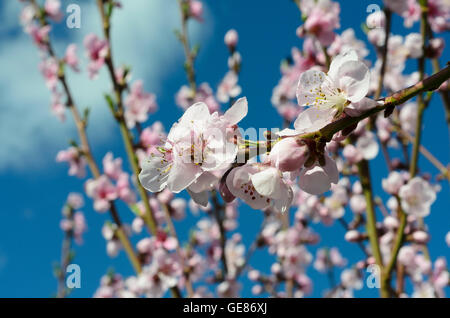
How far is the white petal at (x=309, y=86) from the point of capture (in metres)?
1.07

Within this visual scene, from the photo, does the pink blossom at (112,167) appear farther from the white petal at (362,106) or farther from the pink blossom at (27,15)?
the white petal at (362,106)

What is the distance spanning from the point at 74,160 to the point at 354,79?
127 inches

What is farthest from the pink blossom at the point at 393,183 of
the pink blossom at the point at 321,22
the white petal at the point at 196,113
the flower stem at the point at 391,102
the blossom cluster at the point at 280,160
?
the white petal at the point at 196,113

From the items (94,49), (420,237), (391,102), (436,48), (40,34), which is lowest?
(391,102)

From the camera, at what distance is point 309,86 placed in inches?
42.4

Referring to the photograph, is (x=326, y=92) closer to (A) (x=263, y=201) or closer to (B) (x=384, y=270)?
(A) (x=263, y=201)

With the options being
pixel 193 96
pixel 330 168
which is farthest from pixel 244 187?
pixel 193 96

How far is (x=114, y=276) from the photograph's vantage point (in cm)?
426

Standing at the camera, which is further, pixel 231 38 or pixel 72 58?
pixel 231 38

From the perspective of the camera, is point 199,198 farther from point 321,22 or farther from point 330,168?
point 321,22

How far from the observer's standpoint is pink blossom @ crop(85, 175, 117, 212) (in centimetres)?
330

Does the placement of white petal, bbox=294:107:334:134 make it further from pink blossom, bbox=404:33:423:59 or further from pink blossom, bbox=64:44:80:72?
pink blossom, bbox=64:44:80:72

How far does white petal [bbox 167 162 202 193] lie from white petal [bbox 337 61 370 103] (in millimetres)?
405
